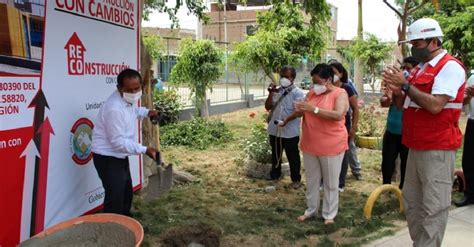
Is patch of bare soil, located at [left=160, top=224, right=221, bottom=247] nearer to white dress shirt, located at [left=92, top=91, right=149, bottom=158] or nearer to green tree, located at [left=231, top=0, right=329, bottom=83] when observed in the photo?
white dress shirt, located at [left=92, top=91, right=149, bottom=158]

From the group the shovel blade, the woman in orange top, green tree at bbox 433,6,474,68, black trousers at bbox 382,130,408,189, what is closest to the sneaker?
black trousers at bbox 382,130,408,189

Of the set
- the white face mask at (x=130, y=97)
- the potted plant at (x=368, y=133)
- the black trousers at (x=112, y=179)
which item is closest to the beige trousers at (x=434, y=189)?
the white face mask at (x=130, y=97)

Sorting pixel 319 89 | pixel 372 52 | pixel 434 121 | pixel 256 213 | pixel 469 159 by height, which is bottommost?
pixel 256 213

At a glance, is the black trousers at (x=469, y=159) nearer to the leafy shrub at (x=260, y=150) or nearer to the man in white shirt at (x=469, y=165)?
the man in white shirt at (x=469, y=165)

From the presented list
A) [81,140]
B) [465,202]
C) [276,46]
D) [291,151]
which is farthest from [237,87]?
[81,140]

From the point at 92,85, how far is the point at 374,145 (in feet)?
19.7

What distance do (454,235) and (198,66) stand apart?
8.25 m

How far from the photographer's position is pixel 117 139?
12.3ft

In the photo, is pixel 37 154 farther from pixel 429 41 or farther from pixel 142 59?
pixel 429 41

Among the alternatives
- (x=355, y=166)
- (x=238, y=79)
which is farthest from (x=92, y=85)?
(x=238, y=79)

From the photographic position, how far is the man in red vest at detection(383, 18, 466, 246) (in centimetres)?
316

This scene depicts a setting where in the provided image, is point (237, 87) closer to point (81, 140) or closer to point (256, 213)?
point (256, 213)

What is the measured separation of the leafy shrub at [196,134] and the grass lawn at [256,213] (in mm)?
2139

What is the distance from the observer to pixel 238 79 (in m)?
16.2
